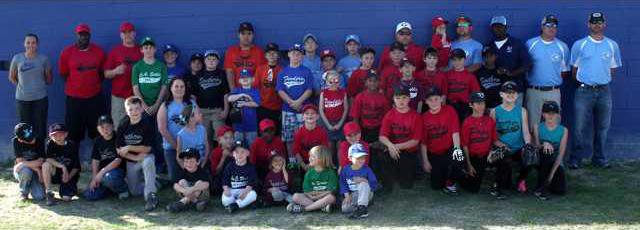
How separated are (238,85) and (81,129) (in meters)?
2.21

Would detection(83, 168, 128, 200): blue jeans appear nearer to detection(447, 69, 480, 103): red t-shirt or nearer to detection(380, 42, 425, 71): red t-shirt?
detection(380, 42, 425, 71): red t-shirt

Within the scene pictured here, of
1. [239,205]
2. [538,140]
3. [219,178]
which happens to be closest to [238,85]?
[219,178]

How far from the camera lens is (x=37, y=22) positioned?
927 centimetres

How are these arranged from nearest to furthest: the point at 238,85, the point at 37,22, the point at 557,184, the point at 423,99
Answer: the point at 557,184, the point at 423,99, the point at 238,85, the point at 37,22

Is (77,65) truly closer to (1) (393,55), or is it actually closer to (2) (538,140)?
(1) (393,55)

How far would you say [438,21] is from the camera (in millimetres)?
8633

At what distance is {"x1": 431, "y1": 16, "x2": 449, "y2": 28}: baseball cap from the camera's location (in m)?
8.62

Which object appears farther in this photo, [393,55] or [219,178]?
[393,55]

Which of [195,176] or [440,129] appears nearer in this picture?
[195,176]

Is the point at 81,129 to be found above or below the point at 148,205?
above

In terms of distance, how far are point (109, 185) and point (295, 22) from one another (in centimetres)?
312

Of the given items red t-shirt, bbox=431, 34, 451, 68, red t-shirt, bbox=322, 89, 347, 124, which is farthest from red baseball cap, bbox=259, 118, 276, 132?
red t-shirt, bbox=431, 34, 451, 68

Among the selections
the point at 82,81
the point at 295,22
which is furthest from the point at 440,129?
the point at 82,81

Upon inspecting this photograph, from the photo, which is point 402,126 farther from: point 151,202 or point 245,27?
point 151,202
